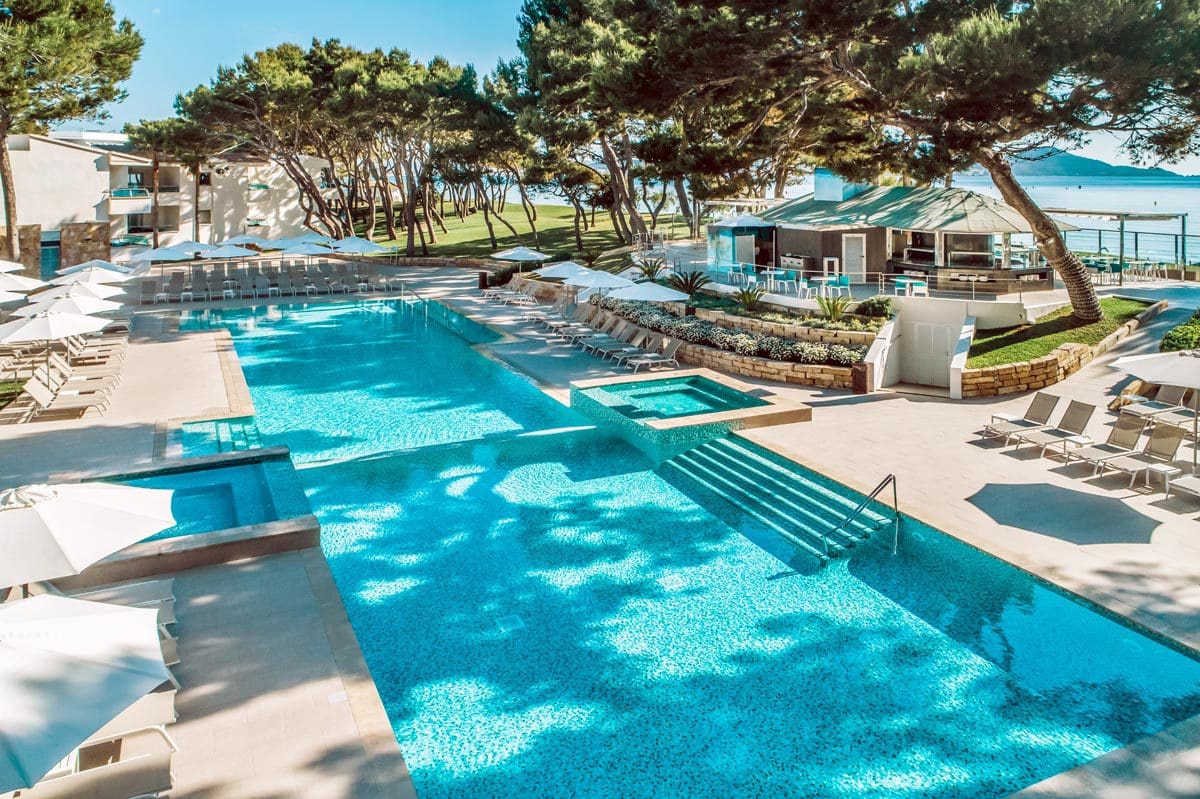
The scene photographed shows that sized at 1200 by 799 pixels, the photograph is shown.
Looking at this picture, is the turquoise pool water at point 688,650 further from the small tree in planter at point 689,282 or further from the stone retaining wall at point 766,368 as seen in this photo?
the small tree in planter at point 689,282

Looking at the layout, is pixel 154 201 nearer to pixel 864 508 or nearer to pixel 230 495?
pixel 230 495

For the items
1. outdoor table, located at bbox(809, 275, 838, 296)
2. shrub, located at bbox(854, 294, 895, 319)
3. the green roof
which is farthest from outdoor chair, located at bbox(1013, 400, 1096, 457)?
the green roof

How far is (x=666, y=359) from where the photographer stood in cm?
1853

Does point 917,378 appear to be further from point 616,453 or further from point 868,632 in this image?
point 868,632

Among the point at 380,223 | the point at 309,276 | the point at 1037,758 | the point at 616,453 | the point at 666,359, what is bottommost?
the point at 1037,758

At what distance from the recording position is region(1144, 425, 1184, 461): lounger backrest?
36.1ft

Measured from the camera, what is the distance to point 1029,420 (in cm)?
1304

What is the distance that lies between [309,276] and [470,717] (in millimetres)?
30123

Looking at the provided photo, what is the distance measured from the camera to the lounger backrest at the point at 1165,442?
36.1ft

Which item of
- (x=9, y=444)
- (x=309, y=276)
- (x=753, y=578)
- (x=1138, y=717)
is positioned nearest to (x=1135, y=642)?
(x=1138, y=717)

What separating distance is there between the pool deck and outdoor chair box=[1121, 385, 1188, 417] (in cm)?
52

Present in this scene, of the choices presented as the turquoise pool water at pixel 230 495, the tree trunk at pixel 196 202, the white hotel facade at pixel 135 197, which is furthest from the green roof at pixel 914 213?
the tree trunk at pixel 196 202

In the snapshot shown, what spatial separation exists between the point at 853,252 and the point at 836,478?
1488cm

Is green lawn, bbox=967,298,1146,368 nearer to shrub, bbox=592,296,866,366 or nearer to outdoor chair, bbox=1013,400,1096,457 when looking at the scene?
shrub, bbox=592,296,866,366
